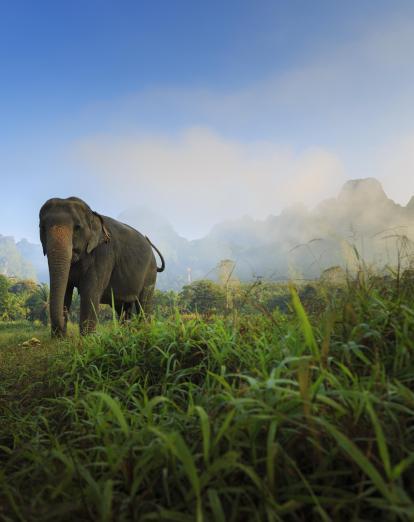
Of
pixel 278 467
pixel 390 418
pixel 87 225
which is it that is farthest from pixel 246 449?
pixel 87 225

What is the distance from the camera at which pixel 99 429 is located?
1.76m

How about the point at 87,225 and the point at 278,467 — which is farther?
the point at 87,225

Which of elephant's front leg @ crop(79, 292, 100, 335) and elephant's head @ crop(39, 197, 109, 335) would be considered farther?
elephant's front leg @ crop(79, 292, 100, 335)

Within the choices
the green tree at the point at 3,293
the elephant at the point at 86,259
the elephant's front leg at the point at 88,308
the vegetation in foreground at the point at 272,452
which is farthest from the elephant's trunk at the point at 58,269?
the green tree at the point at 3,293

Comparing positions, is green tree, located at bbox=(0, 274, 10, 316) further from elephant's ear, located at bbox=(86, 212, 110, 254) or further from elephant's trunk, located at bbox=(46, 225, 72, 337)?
elephant's trunk, located at bbox=(46, 225, 72, 337)

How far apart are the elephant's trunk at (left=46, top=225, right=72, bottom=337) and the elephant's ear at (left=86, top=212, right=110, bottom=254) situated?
56 centimetres

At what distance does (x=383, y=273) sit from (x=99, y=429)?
7.25 ft

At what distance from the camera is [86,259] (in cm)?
654

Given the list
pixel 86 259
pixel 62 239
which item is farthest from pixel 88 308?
pixel 62 239

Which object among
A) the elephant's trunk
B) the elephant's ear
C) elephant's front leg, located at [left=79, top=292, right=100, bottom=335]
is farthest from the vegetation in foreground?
the elephant's ear

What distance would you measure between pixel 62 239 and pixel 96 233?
33.7 inches

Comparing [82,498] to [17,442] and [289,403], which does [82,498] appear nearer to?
[289,403]

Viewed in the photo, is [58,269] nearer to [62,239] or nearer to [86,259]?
[62,239]

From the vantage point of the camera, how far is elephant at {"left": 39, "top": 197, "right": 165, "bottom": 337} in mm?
5715
